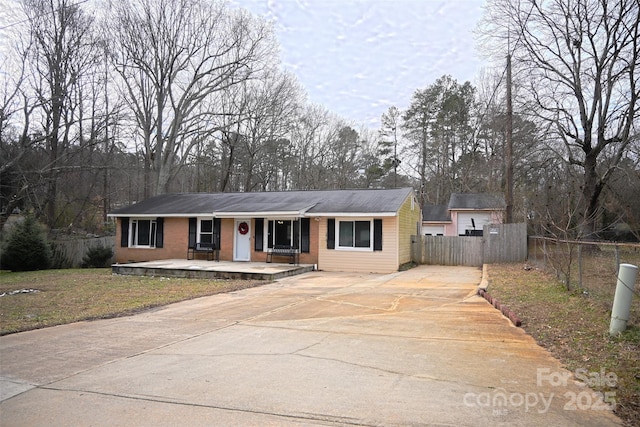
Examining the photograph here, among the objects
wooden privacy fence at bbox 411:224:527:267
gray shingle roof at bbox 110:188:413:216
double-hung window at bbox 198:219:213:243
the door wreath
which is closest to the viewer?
gray shingle roof at bbox 110:188:413:216

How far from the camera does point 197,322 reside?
301 inches

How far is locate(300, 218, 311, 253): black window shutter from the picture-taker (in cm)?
1803

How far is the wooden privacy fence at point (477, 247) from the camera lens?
19.1 meters

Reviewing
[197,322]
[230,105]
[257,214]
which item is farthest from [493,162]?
[197,322]

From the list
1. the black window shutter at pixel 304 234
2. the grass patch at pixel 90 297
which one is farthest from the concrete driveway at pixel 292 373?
the black window shutter at pixel 304 234

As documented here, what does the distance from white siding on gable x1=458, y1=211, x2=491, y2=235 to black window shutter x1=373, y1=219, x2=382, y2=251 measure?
53.0 feet

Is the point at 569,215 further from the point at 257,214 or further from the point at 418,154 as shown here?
the point at 418,154

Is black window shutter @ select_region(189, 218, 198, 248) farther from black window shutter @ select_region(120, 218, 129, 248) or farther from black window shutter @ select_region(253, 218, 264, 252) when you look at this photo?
black window shutter @ select_region(120, 218, 129, 248)

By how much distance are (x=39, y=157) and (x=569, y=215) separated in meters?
26.4

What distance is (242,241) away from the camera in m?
19.3

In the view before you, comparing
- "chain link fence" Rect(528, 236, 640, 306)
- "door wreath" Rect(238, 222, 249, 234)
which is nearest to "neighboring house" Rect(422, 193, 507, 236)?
"door wreath" Rect(238, 222, 249, 234)

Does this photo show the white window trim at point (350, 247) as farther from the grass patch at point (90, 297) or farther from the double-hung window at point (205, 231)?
the double-hung window at point (205, 231)

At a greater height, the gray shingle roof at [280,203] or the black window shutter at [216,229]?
the gray shingle roof at [280,203]

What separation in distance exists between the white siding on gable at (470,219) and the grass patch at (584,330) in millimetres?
21164
